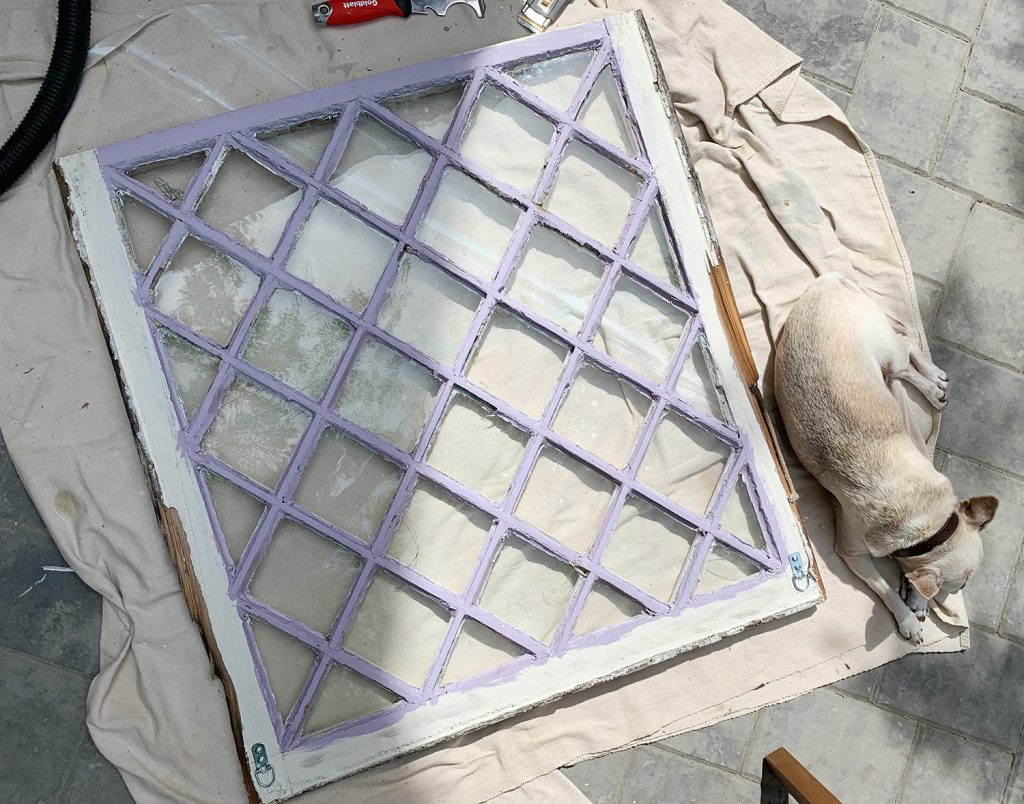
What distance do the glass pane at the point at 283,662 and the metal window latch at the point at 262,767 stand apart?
4.3 inches

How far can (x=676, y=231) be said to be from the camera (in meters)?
2.22

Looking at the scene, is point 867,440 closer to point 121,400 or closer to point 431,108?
point 431,108

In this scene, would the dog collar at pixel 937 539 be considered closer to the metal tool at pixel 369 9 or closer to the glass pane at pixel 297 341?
the glass pane at pixel 297 341

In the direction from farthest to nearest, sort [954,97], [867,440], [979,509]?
1. [954,97]
2. [979,509]
3. [867,440]

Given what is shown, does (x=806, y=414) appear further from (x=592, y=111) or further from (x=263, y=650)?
(x=263, y=650)

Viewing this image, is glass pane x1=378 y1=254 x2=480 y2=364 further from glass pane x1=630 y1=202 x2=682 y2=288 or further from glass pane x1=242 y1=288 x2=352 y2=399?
glass pane x1=630 y1=202 x2=682 y2=288

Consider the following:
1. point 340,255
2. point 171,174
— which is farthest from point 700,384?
point 171,174

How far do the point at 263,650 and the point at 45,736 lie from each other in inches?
29.3

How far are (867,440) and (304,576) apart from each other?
1555 millimetres

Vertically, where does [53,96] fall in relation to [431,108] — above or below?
below

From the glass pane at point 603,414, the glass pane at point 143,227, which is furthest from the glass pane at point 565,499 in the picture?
the glass pane at point 143,227

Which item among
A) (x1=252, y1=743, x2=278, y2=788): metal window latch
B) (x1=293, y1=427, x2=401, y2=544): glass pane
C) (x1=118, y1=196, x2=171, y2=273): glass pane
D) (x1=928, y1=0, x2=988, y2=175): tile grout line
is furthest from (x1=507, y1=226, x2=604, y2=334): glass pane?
(x1=252, y1=743, x2=278, y2=788): metal window latch

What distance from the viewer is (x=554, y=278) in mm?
2172

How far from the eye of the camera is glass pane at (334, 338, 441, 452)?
2.10 m
